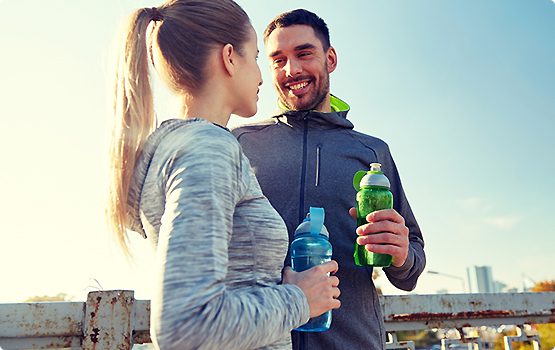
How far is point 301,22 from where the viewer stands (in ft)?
10.1

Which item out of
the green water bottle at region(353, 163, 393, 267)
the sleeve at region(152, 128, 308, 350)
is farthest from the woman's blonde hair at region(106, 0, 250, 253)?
the green water bottle at region(353, 163, 393, 267)

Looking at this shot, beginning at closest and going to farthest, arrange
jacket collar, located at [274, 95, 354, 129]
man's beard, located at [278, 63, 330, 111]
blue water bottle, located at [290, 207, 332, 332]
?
blue water bottle, located at [290, 207, 332, 332] < jacket collar, located at [274, 95, 354, 129] < man's beard, located at [278, 63, 330, 111]

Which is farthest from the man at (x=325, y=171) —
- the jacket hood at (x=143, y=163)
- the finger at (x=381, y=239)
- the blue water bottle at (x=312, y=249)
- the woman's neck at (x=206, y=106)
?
the jacket hood at (x=143, y=163)

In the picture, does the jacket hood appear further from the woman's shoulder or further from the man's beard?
the man's beard

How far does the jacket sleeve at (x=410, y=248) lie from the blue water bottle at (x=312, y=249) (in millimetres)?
560

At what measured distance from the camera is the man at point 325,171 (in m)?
2.16

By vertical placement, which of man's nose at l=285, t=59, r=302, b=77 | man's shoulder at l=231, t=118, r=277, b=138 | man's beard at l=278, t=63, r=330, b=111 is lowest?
man's shoulder at l=231, t=118, r=277, b=138

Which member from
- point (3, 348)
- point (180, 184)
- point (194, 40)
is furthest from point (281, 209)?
point (3, 348)

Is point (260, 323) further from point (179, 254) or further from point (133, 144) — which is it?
point (133, 144)

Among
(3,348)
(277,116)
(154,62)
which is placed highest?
(277,116)

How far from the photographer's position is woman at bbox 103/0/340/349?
1089mm

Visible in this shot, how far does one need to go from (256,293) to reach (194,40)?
793 millimetres

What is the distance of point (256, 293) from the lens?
123cm

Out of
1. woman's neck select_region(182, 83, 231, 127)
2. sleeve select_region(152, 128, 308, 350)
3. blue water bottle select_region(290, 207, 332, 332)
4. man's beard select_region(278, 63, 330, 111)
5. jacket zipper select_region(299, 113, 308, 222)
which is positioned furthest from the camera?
man's beard select_region(278, 63, 330, 111)
